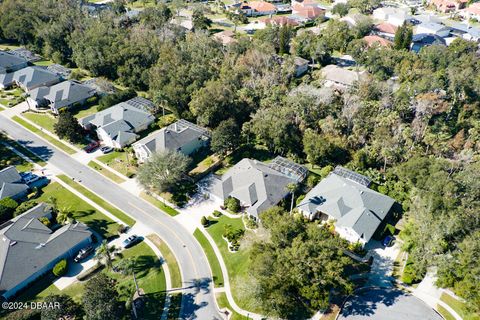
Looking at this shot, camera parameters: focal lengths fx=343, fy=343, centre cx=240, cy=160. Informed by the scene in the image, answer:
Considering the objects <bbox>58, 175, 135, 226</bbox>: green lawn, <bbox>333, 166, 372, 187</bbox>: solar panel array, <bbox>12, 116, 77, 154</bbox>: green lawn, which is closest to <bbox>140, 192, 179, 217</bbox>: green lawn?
<bbox>58, 175, 135, 226</bbox>: green lawn

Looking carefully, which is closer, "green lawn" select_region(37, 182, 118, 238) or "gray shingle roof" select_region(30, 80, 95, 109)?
"green lawn" select_region(37, 182, 118, 238)

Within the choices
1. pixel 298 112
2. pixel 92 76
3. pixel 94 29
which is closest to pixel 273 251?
pixel 298 112

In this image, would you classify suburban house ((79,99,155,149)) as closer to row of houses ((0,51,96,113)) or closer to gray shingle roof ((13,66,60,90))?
row of houses ((0,51,96,113))

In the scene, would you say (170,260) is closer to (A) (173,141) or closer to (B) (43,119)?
(A) (173,141)

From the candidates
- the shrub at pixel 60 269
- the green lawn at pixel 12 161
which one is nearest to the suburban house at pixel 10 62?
the green lawn at pixel 12 161

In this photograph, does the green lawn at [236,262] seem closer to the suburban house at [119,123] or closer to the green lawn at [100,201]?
the green lawn at [100,201]
